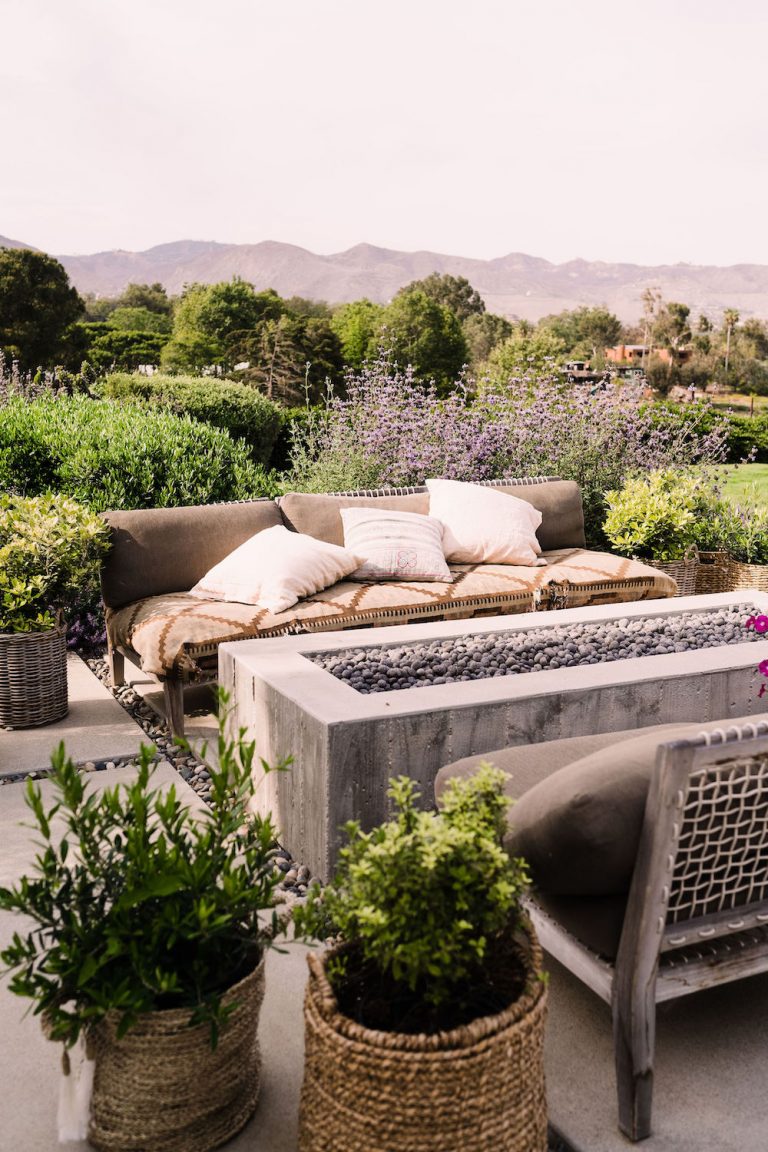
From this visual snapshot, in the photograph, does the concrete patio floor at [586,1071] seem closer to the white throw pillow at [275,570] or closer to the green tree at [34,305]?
the white throw pillow at [275,570]

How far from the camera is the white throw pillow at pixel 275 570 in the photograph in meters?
4.09

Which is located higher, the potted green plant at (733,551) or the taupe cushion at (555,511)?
the taupe cushion at (555,511)

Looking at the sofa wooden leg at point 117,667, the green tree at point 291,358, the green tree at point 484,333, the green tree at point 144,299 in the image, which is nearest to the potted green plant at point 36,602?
the sofa wooden leg at point 117,667

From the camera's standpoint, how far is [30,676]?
386 cm

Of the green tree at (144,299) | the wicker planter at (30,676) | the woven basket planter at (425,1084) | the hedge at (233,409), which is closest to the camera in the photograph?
the woven basket planter at (425,1084)

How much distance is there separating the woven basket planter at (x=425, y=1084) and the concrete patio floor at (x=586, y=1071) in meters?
0.33

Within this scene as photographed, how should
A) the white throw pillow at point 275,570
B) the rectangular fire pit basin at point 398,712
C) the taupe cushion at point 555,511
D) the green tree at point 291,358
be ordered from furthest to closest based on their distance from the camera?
the green tree at point 291,358 < the taupe cushion at point 555,511 < the white throw pillow at point 275,570 < the rectangular fire pit basin at point 398,712

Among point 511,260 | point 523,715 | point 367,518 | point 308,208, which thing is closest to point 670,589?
point 367,518

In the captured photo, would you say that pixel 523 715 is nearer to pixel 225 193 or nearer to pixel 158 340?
pixel 158 340

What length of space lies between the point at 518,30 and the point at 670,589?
1045cm

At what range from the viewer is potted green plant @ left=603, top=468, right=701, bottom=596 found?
216 inches

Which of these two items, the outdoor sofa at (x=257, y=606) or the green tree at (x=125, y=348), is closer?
the outdoor sofa at (x=257, y=606)

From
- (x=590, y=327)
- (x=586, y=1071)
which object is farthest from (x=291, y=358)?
(x=586, y=1071)

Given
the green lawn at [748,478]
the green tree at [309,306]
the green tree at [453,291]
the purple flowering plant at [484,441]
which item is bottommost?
the green lawn at [748,478]
